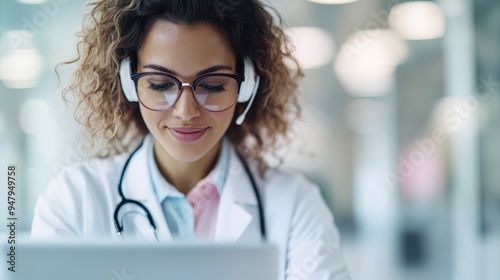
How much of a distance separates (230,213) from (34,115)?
2.21 metres

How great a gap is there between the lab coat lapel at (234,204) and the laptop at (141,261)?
65cm

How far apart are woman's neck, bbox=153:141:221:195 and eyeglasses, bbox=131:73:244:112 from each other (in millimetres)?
251

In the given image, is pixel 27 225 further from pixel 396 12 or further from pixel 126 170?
pixel 396 12

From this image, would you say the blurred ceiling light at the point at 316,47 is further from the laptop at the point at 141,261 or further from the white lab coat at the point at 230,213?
the laptop at the point at 141,261

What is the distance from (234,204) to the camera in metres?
1.58

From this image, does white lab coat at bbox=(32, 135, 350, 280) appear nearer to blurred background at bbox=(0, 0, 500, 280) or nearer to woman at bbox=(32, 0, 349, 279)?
woman at bbox=(32, 0, 349, 279)

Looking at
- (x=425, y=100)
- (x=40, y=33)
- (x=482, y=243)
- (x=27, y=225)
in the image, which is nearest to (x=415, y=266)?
(x=482, y=243)

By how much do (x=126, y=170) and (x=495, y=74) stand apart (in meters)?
3.08

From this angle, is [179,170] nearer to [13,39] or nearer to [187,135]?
[187,135]

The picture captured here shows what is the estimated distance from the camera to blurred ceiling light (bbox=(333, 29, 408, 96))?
502cm

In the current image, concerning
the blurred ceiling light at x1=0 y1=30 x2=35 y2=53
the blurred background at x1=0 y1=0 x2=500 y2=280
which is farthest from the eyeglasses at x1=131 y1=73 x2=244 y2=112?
the blurred ceiling light at x1=0 y1=30 x2=35 y2=53

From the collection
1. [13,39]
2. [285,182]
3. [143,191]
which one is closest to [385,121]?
[13,39]

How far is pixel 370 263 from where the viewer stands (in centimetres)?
511

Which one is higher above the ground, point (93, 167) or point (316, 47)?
point (316, 47)
